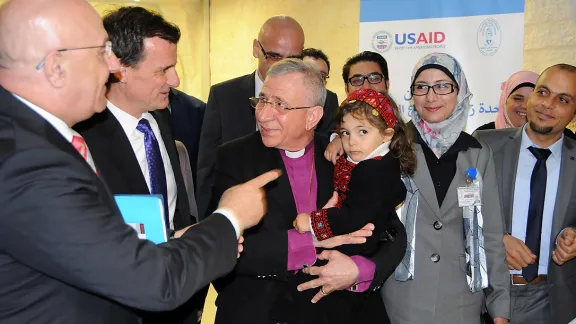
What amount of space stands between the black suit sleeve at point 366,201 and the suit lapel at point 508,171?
1064 mm

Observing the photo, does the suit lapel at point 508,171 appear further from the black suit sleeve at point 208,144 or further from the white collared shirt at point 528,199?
the black suit sleeve at point 208,144

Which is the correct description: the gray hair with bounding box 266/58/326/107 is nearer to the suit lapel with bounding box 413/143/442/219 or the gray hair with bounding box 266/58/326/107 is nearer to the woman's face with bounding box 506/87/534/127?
the suit lapel with bounding box 413/143/442/219

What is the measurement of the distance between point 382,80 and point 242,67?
3050 mm

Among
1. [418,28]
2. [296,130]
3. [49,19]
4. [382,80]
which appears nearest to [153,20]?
[296,130]

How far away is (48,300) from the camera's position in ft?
4.12

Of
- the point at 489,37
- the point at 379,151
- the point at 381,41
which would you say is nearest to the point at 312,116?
the point at 379,151

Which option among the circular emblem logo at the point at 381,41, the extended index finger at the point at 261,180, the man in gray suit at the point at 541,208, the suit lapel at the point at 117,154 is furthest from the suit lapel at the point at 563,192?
the circular emblem logo at the point at 381,41

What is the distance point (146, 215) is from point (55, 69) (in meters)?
0.47

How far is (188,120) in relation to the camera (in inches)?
154

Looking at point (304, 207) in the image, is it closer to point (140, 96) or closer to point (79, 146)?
point (140, 96)

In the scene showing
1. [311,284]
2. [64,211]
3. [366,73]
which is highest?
[366,73]

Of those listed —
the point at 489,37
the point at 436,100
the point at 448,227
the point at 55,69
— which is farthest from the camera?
the point at 489,37

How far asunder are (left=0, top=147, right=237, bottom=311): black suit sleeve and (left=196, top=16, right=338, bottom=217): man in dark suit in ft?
7.62

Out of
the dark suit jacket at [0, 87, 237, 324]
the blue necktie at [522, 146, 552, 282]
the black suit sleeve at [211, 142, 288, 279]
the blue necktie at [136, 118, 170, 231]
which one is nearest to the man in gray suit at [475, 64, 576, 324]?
the blue necktie at [522, 146, 552, 282]
